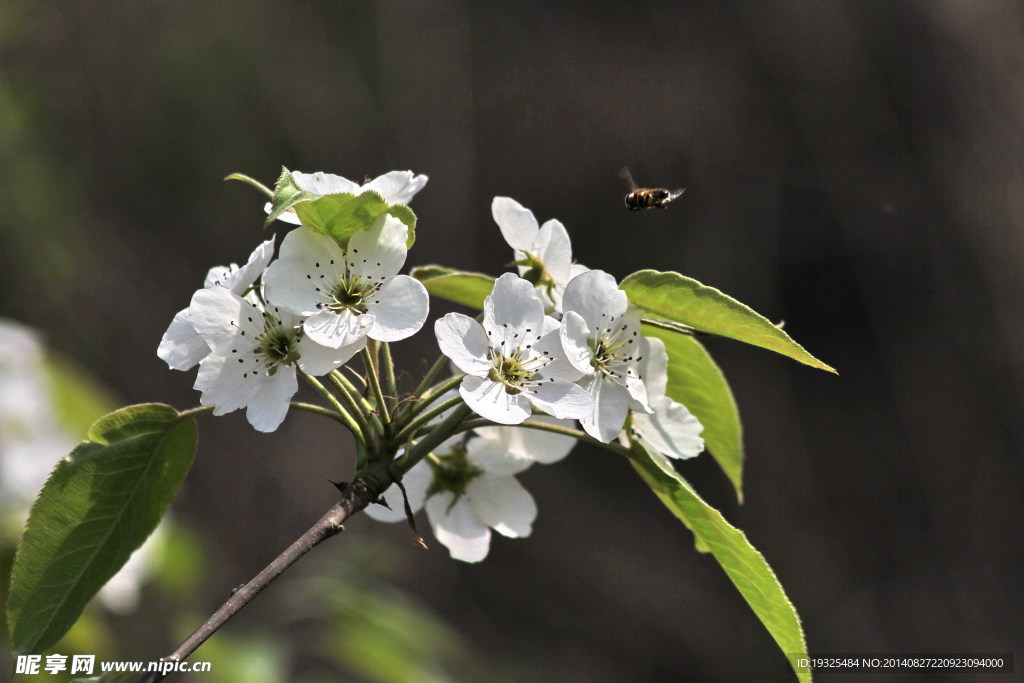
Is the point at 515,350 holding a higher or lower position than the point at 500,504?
higher

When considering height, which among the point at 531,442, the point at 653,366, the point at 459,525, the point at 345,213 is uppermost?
the point at 345,213

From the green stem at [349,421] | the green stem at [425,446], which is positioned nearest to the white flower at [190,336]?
the green stem at [349,421]

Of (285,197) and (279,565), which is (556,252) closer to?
(285,197)

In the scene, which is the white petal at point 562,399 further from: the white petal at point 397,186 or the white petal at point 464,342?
the white petal at point 397,186

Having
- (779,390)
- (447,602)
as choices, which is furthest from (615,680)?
(779,390)

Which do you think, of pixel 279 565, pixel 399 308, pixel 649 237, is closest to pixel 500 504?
pixel 399 308

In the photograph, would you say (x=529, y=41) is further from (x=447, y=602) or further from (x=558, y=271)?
(x=558, y=271)

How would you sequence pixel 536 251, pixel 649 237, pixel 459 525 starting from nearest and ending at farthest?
pixel 536 251
pixel 459 525
pixel 649 237
